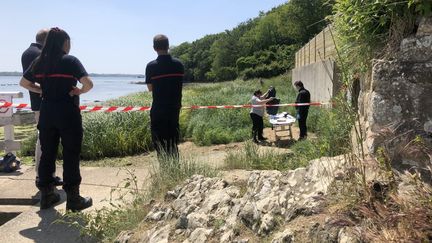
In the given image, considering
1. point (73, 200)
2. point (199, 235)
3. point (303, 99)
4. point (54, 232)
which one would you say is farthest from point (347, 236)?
point (303, 99)

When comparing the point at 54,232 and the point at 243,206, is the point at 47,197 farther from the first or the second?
the point at 243,206

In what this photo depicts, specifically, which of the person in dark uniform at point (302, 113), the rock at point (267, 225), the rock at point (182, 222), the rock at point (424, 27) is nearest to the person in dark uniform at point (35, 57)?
the rock at point (182, 222)

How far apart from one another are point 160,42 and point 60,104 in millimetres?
1484

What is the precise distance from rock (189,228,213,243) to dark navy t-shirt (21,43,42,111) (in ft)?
10.8

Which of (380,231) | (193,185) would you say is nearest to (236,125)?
(193,185)

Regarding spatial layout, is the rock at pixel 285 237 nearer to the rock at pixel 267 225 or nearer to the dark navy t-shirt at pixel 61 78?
the rock at pixel 267 225

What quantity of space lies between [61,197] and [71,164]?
3.06 ft

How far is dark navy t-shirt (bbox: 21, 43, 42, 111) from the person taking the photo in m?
5.63

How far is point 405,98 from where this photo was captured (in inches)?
116

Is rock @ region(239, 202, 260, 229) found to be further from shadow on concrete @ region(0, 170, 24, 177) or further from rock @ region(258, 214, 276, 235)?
shadow on concrete @ region(0, 170, 24, 177)

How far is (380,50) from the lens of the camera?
322 centimetres

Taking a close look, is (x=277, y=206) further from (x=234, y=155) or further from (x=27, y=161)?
(x=27, y=161)

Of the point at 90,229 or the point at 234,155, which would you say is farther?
the point at 234,155

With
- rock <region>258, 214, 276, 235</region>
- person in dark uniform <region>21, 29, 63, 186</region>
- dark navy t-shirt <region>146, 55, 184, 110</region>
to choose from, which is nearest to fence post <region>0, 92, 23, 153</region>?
person in dark uniform <region>21, 29, 63, 186</region>
